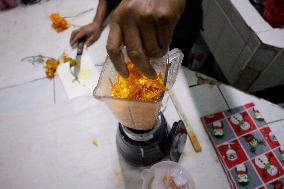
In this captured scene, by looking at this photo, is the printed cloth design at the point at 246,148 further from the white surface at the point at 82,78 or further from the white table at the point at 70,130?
the white surface at the point at 82,78

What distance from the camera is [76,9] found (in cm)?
111

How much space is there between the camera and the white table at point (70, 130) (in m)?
0.71

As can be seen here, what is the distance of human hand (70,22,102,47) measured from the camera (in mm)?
990

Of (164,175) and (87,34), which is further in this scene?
(87,34)

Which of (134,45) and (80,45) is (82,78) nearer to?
(80,45)

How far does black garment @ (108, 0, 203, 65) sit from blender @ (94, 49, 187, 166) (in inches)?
15.8

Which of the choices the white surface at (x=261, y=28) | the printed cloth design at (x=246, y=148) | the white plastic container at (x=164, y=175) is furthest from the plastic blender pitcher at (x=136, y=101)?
the white surface at (x=261, y=28)

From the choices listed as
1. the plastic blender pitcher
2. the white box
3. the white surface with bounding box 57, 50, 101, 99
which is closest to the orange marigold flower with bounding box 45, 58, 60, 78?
the white surface with bounding box 57, 50, 101, 99

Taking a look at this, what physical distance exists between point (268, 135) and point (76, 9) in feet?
2.93

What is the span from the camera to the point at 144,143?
0.60 metres

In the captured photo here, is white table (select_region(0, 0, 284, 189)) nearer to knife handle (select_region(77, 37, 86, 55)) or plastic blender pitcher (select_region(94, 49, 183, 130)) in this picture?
knife handle (select_region(77, 37, 86, 55))

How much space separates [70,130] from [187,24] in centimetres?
56

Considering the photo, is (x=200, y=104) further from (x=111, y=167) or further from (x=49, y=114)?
(x=49, y=114)

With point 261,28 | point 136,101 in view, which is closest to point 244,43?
point 261,28
